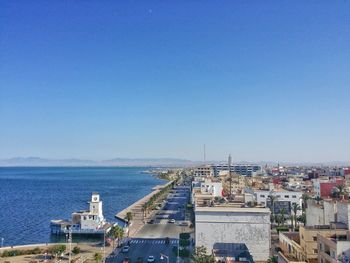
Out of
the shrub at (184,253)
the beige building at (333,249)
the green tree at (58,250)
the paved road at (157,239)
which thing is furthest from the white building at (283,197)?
the beige building at (333,249)

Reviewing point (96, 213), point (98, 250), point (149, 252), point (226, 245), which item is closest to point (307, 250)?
point (226, 245)

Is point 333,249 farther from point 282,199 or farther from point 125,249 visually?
point 282,199

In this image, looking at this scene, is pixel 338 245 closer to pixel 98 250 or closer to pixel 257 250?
pixel 257 250

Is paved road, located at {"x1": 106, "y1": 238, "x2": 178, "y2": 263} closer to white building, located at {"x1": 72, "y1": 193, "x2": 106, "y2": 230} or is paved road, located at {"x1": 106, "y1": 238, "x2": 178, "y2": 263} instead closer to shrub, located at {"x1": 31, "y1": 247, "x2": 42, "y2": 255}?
shrub, located at {"x1": 31, "y1": 247, "x2": 42, "y2": 255}

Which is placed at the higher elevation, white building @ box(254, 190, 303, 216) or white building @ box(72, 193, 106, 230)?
white building @ box(254, 190, 303, 216)

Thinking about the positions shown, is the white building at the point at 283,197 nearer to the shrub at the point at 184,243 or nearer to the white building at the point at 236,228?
the shrub at the point at 184,243

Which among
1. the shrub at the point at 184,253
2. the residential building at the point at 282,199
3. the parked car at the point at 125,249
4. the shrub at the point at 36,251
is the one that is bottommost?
the shrub at the point at 36,251

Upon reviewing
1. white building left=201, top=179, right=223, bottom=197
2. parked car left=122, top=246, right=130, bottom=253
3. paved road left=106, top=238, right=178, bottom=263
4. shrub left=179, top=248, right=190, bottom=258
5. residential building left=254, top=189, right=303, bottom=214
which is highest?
white building left=201, top=179, right=223, bottom=197

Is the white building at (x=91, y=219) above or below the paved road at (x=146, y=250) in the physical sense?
above

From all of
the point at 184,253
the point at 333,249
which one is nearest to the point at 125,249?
the point at 184,253

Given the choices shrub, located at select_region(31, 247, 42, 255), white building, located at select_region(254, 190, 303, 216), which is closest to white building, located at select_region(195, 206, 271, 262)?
shrub, located at select_region(31, 247, 42, 255)
